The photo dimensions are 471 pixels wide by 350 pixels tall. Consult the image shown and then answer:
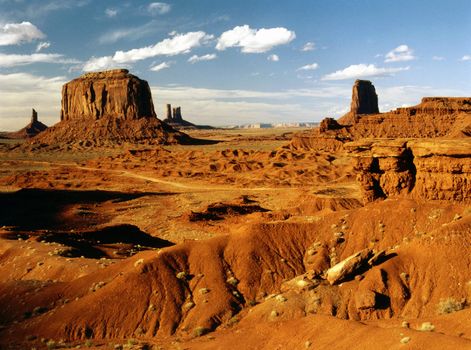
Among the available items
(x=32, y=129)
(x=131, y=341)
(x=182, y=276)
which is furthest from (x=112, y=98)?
(x=131, y=341)

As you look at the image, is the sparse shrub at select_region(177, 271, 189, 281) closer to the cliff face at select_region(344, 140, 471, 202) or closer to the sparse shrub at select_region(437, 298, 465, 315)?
the sparse shrub at select_region(437, 298, 465, 315)

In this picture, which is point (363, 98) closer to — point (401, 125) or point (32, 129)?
point (401, 125)

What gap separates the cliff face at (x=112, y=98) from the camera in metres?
131

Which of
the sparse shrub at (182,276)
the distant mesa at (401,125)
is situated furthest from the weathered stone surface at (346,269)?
the distant mesa at (401,125)

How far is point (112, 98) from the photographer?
430ft

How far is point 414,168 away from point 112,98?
386 ft

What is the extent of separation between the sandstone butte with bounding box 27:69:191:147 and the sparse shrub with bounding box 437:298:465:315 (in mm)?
109070

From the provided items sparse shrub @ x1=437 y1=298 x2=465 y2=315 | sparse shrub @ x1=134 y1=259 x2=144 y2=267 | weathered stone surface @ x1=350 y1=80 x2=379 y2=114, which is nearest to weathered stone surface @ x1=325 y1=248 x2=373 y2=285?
sparse shrub @ x1=437 y1=298 x2=465 y2=315

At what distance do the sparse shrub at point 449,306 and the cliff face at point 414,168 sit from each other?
822cm

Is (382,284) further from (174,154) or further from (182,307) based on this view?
(174,154)

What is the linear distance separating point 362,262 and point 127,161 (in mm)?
75503


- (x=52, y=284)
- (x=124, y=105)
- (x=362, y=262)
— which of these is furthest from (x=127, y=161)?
(x=362, y=262)

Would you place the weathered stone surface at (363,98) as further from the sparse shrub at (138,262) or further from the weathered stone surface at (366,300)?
the weathered stone surface at (366,300)

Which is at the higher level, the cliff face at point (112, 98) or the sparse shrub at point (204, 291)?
the cliff face at point (112, 98)
